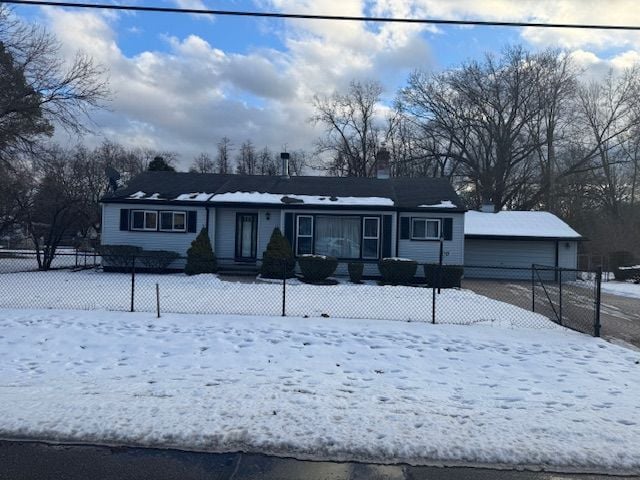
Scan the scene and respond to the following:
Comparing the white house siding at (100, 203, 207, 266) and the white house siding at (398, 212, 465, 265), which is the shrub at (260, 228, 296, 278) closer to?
the white house siding at (100, 203, 207, 266)

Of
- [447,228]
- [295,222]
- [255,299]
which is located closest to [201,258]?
[295,222]

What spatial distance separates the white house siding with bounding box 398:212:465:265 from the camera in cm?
2184

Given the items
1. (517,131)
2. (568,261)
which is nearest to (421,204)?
(568,261)

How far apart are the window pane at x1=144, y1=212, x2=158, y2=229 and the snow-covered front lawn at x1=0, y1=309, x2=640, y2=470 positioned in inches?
508

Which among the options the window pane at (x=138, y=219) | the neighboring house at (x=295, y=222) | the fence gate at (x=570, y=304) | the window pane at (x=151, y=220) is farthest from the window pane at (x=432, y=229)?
the window pane at (x=138, y=219)

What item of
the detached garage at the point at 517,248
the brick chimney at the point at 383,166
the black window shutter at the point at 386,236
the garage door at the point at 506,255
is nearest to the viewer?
the black window shutter at the point at 386,236

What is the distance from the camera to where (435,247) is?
21906mm

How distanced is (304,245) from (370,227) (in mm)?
2896

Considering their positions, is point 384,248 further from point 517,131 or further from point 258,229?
point 517,131

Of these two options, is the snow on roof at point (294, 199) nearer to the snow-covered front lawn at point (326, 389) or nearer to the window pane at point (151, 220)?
the window pane at point (151, 220)

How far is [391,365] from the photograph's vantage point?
7273 millimetres

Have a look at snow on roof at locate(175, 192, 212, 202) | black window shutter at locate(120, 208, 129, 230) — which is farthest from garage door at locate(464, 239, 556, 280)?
black window shutter at locate(120, 208, 129, 230)

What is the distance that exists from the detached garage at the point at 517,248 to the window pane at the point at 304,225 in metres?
9.18

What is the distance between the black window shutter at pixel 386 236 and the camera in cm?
2159
